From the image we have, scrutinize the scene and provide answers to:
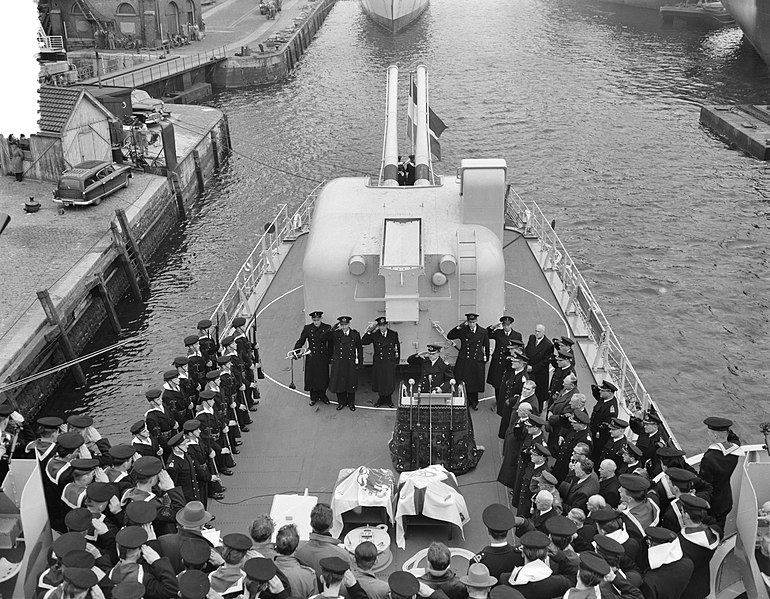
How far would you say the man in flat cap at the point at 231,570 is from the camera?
23.5 feet

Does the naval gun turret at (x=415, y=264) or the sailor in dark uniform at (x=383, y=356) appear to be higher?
the naval gun turret at (x=415, y=264)

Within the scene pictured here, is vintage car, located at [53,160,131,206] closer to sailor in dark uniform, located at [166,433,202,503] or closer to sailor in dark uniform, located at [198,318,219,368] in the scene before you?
sailor in dark uniform, located at [198,318,219,368]

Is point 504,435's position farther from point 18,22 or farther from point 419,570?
point 18,22

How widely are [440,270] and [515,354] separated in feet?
6.08

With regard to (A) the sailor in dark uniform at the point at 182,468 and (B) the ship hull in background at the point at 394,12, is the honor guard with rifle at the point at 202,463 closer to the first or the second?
(A) the sailor in dark uniform at the point at 182,468

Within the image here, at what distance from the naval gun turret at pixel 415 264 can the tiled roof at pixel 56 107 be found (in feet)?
66.9

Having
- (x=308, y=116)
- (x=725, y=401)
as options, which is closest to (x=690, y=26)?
(x=308, y=116)

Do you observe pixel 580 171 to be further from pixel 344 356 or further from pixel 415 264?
pixel 344 356

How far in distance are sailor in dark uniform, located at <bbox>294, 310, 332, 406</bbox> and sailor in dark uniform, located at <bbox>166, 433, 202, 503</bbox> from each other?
3061 millimetres

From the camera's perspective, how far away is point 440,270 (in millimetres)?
13000

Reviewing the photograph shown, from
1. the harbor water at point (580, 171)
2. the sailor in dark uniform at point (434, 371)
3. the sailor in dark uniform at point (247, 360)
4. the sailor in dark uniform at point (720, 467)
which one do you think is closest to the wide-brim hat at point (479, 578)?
the sailor in dark uniform at point (720, 467)

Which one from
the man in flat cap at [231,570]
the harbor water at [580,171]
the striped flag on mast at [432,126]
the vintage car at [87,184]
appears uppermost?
the striped flag on mast at [432,126]

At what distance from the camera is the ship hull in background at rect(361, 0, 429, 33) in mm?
65625

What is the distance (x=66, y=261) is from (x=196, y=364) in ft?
45.2
